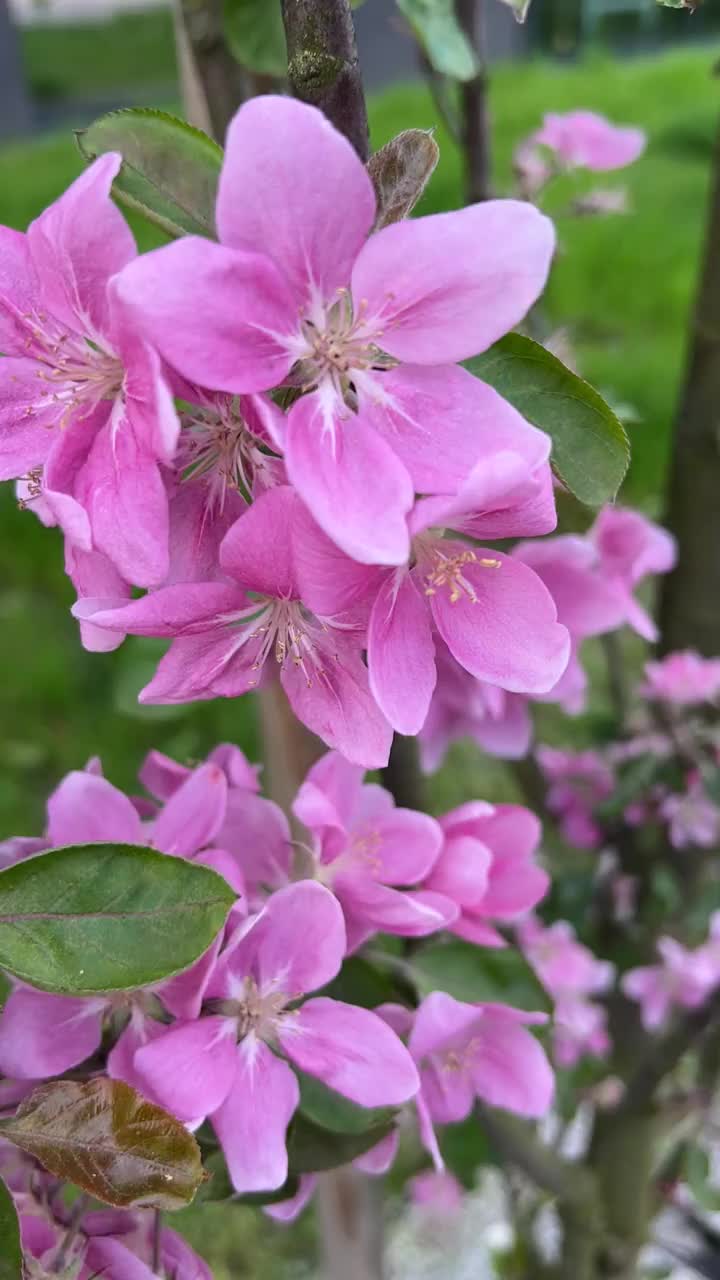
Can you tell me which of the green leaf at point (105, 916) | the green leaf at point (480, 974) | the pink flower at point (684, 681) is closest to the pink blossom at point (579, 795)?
the pink flower at point (684, 681)

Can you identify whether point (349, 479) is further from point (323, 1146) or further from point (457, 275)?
point (323, 1146)

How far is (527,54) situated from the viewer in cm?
449

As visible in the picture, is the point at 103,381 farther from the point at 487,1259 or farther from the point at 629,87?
the point at 629,87

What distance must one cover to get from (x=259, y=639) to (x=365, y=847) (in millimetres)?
133

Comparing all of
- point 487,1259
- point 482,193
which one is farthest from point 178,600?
point 487,1259

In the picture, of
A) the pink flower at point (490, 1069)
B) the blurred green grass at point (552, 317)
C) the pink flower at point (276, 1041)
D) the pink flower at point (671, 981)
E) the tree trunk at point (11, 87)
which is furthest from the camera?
the tree trunk at point (11, 87)

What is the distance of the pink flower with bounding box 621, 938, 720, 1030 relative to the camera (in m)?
0.96

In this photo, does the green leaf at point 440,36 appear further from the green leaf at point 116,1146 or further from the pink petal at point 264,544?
the green leaf at point 116,1146

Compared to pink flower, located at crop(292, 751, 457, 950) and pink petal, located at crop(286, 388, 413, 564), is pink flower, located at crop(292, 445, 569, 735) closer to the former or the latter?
pink petal, located at crop(286, 388, 413, 564)

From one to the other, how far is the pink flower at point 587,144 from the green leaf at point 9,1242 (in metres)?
0.77

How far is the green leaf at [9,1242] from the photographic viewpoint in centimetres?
36

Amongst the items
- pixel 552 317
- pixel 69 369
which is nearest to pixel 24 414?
pixel 69 369

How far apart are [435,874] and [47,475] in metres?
0.26

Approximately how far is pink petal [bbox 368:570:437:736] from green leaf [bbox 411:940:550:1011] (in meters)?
0.21
